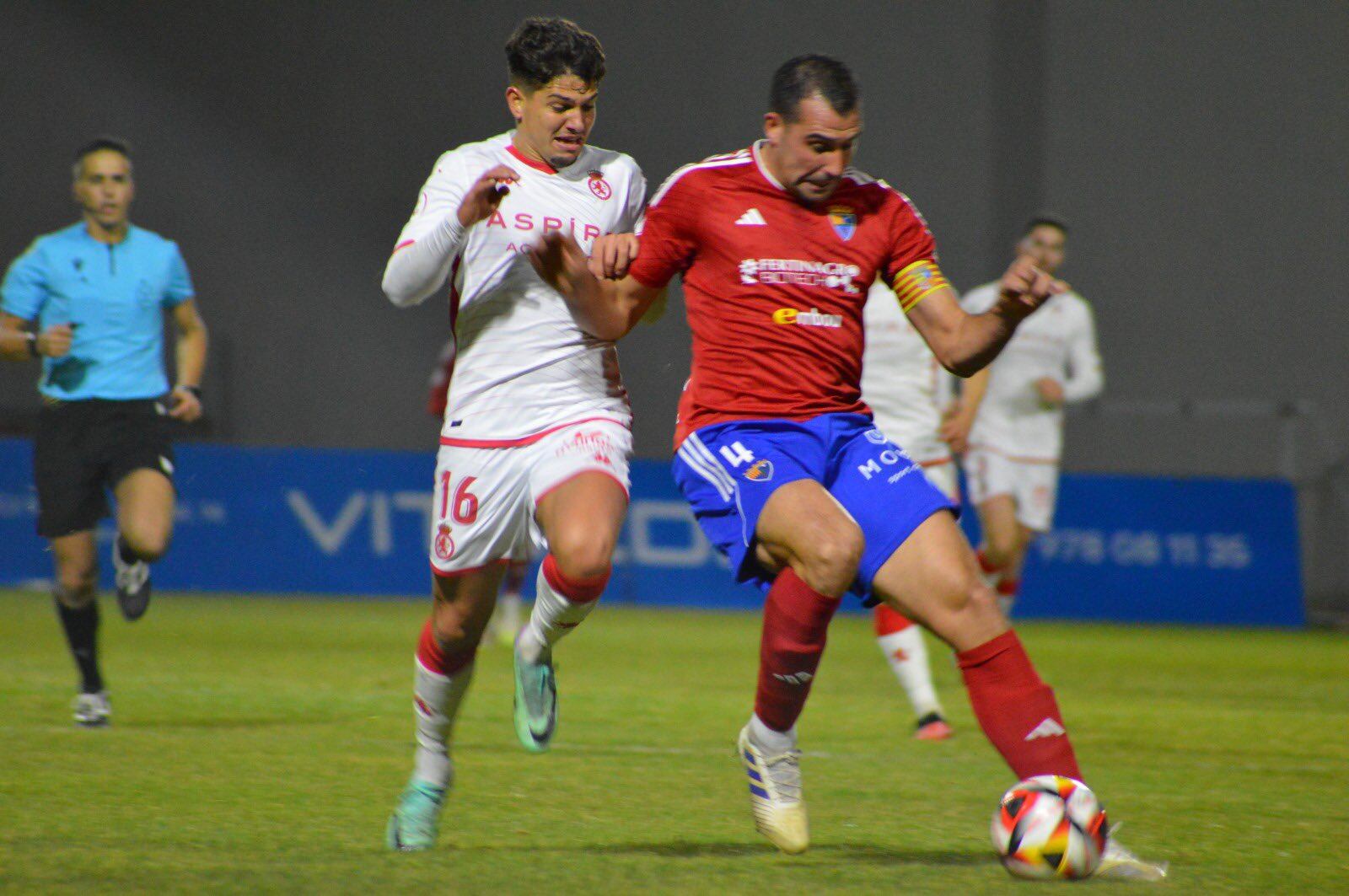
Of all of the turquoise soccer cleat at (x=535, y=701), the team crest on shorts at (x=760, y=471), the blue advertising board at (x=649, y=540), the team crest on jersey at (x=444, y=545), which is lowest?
the blue advertising board at (x=649, y=540)

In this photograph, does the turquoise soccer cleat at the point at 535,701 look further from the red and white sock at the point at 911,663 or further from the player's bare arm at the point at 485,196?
the red and white sock at the point at 911,663

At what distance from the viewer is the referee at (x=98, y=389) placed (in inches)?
269

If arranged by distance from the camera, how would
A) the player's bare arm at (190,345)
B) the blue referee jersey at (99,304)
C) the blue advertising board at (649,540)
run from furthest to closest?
the blue advertising board at (649,540), the player's bare arm at (190,345), the blue referee jersey at (99,304)

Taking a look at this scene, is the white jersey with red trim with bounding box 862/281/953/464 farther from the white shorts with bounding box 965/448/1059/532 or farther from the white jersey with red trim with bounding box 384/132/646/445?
the white jersey with red trim with bounding box 384/132/646/445

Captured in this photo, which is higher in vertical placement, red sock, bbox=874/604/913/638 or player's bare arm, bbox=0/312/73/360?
player's bare arm, bbox=0/312/73/360

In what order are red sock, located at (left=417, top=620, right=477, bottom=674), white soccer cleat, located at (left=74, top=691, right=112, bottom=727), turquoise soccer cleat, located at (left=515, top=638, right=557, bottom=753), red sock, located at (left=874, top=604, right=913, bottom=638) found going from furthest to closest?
red sock, located at (left=874, top=604, right=913, bottom=638) → white soccer cleat, located at (left=74, top=691, right=112, bottom=727) → turquoise soccer cleat, located at (left=515, top=638, right=557, bottom=753) → red sock, located at (left=417, top=620, right=477, bottom=674)

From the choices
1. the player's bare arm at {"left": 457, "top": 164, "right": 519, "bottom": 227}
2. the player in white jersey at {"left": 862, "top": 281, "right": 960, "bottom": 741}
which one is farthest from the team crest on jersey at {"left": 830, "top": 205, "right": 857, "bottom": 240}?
the player in white jersey at {"left": 862, "top": 281, "right": 960, "bottom": 741}

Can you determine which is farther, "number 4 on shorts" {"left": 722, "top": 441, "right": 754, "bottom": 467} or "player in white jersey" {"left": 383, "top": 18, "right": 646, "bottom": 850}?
"player in white jersey" {"left": 383, "top": 18, "right": 646, "bottom": 850}

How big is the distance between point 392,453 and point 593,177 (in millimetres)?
8888

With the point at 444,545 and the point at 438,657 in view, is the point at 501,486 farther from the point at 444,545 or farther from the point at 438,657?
the point at 438,657

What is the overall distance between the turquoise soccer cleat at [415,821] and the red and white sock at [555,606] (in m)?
0.52

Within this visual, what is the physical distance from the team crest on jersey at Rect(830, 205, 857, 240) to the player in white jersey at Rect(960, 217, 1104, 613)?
566cm

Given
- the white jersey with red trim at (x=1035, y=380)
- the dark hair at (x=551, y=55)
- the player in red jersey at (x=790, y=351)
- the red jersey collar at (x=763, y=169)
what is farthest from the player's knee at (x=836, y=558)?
the white jersey with red trim at (x=1035, y=380)

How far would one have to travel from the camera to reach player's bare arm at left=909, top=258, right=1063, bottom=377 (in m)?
3.85
